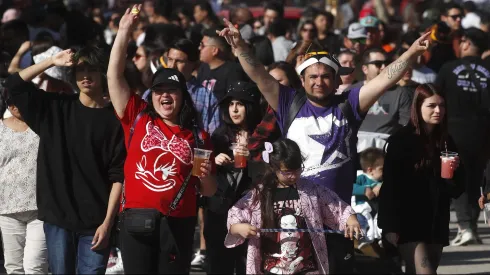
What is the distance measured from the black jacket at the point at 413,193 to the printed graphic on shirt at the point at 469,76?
437 centimetres

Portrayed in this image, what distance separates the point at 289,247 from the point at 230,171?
6.18 feet

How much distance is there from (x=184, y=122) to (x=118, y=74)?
51cm

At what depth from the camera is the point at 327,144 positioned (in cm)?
745

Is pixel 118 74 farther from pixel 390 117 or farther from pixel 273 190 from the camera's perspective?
pixel 390 117

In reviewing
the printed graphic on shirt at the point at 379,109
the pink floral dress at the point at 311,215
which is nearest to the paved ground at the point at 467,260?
the printed graphic on shirt at the point at 379,109

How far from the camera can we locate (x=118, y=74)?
6992mm

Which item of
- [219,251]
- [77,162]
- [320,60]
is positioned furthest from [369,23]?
[77,162]

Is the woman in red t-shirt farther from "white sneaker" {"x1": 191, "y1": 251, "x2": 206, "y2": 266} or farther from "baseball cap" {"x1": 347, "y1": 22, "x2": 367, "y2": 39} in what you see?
Answer: "baseball cap" {"x1": 347, "y1": 22, "x2": 367, "y2": 39}

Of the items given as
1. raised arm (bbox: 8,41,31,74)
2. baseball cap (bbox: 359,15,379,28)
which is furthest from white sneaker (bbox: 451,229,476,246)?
raised arm (bbox: 8,41,31,74)

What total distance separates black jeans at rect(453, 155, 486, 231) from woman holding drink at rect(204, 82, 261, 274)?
3529 mm

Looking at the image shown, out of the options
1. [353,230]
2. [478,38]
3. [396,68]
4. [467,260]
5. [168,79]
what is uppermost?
[478,38]

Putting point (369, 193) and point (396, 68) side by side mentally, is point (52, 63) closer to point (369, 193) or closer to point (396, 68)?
point (396, 68)

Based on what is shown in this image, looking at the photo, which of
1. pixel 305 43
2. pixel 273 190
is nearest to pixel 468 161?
pixel 305 43

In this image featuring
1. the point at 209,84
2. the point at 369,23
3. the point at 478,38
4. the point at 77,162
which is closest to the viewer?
the point at 77,162
